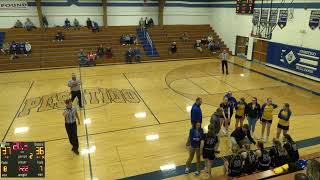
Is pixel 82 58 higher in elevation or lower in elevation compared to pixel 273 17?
lower

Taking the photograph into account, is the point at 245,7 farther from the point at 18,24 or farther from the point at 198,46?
the point at 18,24

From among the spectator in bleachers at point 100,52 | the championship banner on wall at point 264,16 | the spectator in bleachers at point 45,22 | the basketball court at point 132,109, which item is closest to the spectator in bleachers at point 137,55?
the basketball court at point 132,109

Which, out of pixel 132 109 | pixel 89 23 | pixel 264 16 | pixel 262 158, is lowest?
pixel 132 109

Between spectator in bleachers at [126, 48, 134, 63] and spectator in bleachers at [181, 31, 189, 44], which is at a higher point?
spectator in bleachers at [181, 31, 189, 44]

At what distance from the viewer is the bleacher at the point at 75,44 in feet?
64.4

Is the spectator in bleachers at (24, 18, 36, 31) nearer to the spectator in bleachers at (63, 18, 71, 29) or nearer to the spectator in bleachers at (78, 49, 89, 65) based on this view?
the spectator in bleachers at (63, 18, 71, 29)

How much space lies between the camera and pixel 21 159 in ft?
16.1

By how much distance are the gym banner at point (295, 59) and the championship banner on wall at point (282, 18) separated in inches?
52.3

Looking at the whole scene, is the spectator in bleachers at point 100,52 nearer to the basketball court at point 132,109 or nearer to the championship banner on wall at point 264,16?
the basketball court at point 132,109

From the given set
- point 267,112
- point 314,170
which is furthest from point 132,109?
point 314,170

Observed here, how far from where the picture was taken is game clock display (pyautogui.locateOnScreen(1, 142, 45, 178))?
4852 mm

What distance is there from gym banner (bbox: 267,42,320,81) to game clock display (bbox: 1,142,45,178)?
52.6 ft

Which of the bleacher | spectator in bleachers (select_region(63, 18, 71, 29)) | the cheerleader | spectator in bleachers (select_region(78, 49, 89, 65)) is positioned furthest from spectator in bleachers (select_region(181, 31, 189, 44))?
the cheerleader

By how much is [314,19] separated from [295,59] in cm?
268
